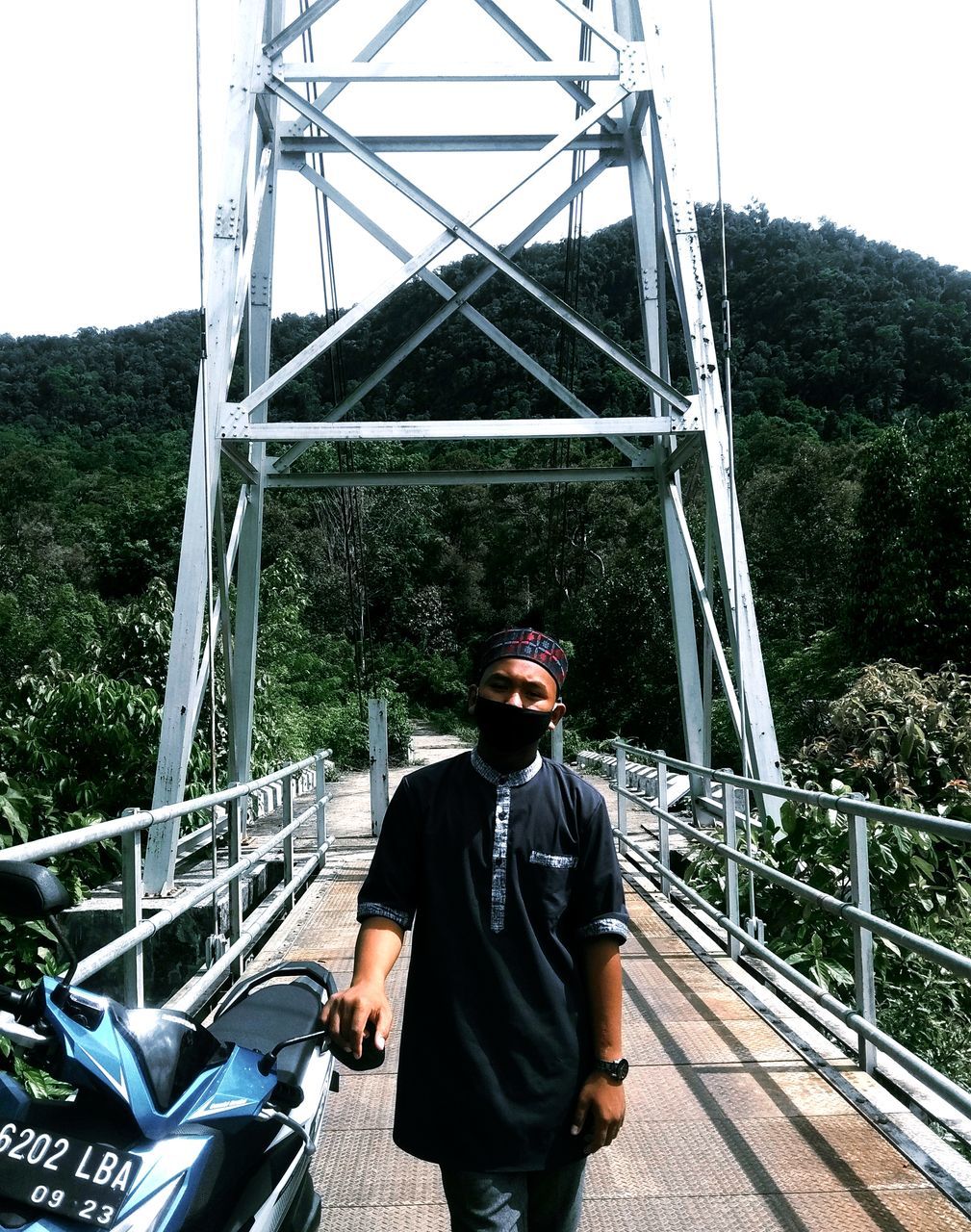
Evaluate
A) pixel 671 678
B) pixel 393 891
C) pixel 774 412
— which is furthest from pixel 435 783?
pixel 774 412

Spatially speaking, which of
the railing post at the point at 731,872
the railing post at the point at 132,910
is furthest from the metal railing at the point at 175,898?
the railing post at the point at 731,872

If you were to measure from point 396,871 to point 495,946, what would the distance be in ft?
0.74

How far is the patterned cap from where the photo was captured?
235 centimetres

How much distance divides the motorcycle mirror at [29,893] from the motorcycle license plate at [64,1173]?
260mm

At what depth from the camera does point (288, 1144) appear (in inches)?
77.9

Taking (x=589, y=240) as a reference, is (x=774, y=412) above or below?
below

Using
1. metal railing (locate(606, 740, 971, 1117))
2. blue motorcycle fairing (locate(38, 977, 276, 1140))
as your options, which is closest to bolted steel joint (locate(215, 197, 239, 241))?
metal railing (locate(606, 740, 971, 1117))

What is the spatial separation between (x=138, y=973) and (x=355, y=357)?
70.1 meters

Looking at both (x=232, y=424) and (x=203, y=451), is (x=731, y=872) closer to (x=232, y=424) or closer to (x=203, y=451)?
(x=203, y=451)

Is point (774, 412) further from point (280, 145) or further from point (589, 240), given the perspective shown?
point (280, 145)

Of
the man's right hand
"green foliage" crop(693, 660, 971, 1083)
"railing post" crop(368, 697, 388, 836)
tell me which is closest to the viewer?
the man's right hand

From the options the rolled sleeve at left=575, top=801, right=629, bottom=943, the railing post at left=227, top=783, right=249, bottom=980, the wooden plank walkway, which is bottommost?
the wooden plank walkway

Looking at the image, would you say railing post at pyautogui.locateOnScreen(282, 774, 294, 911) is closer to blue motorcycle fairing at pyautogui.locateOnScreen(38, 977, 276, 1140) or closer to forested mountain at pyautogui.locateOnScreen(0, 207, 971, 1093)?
forested mountain at pyautogui.locateOnScreen(0, 207, 971, 1093)

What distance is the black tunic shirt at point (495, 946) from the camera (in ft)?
7.02
